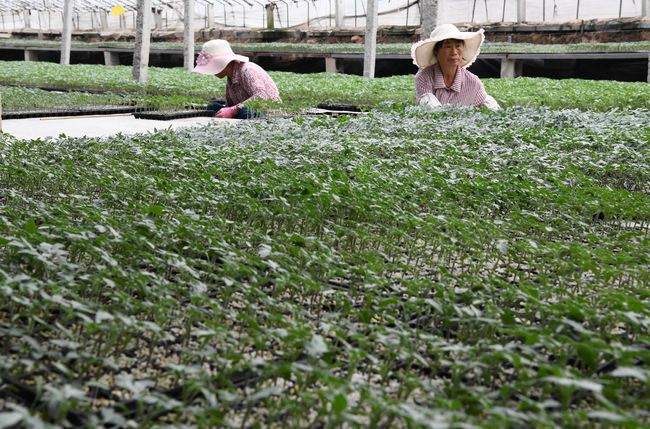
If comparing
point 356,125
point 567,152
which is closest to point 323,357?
point 567,152

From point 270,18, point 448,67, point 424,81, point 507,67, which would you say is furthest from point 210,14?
point 448,67

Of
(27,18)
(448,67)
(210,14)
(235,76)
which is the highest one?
(27,18)

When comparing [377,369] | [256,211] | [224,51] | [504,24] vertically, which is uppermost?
[504,24]

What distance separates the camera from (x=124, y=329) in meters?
2.49

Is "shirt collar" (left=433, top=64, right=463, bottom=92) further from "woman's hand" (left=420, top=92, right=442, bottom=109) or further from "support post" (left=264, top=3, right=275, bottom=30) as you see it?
"support post" (left=264, top=3, right=275, bottom=30)

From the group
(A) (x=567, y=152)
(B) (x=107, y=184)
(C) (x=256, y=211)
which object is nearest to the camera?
(C) (x=256, y=211)

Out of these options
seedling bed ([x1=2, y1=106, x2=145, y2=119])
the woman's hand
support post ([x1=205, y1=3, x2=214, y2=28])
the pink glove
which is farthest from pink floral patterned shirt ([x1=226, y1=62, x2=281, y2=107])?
support post ([x1=205, y1=3, x2=214, y2=28])

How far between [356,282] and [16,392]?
1.49 metres

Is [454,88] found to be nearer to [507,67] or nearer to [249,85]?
[249,85]

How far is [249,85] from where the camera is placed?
1148cm

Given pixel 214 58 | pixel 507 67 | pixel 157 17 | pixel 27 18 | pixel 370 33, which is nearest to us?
pixel 214 58

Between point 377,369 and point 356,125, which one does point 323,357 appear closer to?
point 377,369

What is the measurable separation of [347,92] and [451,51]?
18.4 feet

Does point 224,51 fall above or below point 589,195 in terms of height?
above
